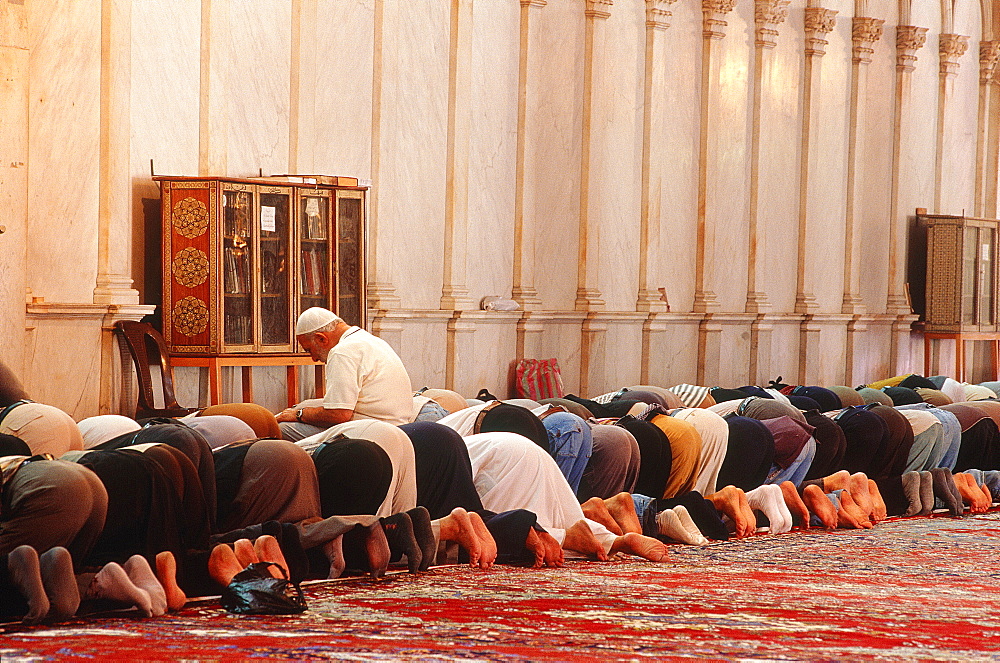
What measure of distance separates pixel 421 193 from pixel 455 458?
6.81 metres

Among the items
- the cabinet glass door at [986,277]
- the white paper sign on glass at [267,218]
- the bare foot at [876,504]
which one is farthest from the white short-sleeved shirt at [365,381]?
the cabinet glass door at [986,277]

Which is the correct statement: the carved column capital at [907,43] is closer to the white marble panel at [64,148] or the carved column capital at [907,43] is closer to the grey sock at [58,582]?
the white marble panel at [64,148]

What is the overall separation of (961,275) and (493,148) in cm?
770

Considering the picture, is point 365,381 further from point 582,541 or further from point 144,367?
point 144,367

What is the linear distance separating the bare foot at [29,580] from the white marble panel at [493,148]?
29.8ft

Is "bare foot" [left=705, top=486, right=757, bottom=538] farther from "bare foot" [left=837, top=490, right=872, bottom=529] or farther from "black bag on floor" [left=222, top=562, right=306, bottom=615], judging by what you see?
"black bag on floor" [left=222, top=562, right=306, bottom=615]

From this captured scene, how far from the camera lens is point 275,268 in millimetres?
10711

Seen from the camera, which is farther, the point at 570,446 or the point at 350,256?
the point at 350,256

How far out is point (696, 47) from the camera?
15.8 metres

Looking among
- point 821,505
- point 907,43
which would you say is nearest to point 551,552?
point 821,505

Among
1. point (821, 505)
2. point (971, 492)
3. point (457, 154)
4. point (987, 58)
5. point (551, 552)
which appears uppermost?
point (987, 58)

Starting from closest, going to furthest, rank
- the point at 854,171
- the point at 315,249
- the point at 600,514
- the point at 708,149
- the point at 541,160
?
the point at 600,514 < the point at 315,249 < the point at 541,160 < the point at 708,149 < the point at 854,171

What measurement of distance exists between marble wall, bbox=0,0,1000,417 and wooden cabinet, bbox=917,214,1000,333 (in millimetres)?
440

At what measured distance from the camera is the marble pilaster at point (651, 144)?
590 inches
